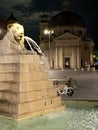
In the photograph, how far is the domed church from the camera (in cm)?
9525

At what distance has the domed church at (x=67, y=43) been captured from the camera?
95250mm

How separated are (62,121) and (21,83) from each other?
2060mm

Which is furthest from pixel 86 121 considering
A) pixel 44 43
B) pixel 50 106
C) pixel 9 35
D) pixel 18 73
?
pixel 44 43

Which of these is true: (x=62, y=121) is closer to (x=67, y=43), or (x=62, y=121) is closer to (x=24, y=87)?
(x=24, y=87)

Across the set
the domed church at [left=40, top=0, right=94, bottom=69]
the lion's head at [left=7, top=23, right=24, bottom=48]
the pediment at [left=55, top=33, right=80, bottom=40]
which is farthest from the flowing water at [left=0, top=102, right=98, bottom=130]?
the pediment at [left=55, top=33, right=80, bottom=40]

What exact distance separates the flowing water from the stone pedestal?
37cm

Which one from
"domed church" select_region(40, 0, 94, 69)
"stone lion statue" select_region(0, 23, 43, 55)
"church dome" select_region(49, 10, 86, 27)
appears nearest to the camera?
"stone lion statue" select_region(0, 23, 43, 55)

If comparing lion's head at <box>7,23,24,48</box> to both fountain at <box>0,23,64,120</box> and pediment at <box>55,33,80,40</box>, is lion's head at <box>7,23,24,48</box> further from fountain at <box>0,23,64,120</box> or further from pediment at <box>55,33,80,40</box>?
pediment at <box>55,33,80,40</box>

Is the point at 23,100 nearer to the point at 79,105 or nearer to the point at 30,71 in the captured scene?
the point at 30,71

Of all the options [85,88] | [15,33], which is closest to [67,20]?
[85,88]

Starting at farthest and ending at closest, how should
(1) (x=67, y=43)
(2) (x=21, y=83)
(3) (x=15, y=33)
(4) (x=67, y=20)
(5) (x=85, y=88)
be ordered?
1. (4) (x=67, y=20)
2. (1) (x=67, y=43)
3. (5) (x=85, y=88)
4. (3) (x=15, y=33)
5. (2) (x=21, y=83)

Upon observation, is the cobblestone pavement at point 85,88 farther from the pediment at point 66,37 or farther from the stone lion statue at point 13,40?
the pediment at point 66,37

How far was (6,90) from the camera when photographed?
1375 cm

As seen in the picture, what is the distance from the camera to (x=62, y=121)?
13.0 m
